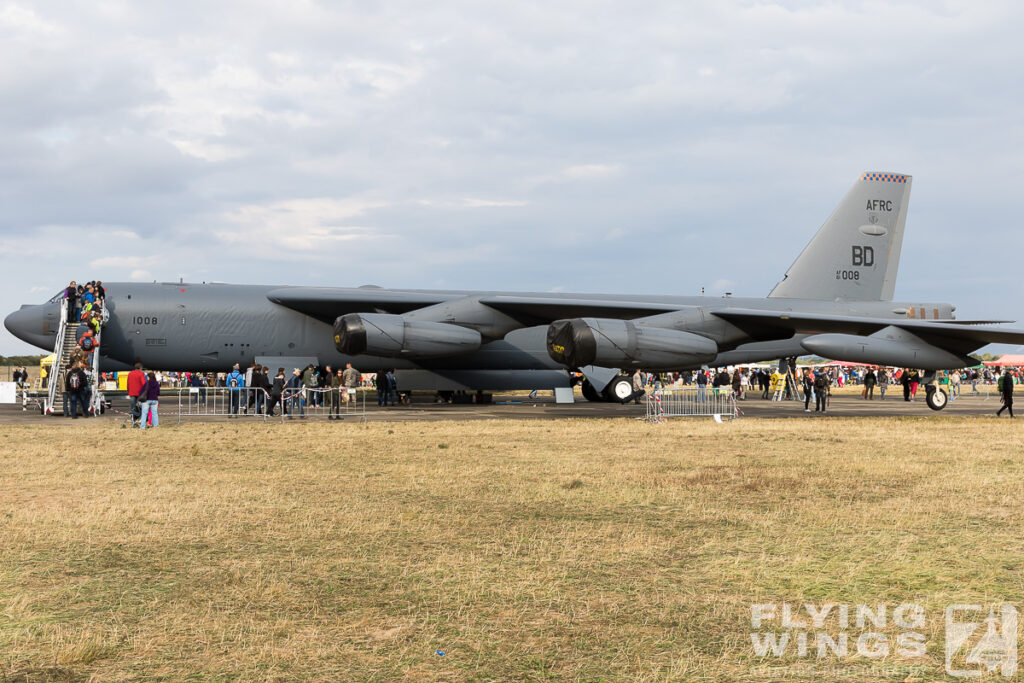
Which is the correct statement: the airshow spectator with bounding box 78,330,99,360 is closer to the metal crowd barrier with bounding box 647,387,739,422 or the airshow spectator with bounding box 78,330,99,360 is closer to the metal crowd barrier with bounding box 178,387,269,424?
the metal crowd barrier with bounding box 178,387,269,424

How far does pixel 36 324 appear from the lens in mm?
23031

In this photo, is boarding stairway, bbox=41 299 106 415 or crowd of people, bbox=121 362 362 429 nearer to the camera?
crowd of people, bbox=121 362 362 429

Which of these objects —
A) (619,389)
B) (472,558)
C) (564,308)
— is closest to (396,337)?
(564,308)

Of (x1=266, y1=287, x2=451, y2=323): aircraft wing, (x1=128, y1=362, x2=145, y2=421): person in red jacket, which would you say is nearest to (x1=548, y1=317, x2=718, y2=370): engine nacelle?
(x1=266, y1=287, x2=451, y2=323): aircraft wing

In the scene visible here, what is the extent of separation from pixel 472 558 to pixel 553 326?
46.5ft

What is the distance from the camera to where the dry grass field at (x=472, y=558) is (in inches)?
161

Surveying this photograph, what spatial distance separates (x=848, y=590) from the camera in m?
5.22

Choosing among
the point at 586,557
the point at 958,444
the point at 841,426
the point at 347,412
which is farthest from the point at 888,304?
the point at 586,557

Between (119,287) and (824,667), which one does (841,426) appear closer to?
(824,667)

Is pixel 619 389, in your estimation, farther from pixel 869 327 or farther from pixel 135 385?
pixel 135 385

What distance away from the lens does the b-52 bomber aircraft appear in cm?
1966

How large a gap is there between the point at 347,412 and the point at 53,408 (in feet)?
23.9

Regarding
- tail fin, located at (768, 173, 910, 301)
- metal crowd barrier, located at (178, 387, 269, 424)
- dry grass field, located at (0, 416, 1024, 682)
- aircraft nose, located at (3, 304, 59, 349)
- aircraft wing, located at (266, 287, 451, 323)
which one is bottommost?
dry grass field, located at (0, 416, 1024, 682)

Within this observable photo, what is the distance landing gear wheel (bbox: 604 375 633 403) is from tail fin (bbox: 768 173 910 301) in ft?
20.9
